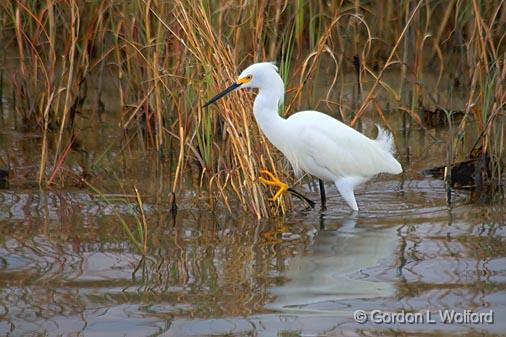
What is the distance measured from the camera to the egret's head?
562cm

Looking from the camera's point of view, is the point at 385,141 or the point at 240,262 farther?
the point at 385,141

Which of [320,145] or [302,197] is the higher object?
[320,145]

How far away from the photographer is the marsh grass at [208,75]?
227 inches

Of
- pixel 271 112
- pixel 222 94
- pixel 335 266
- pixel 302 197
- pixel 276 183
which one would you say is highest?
pixel 222 94

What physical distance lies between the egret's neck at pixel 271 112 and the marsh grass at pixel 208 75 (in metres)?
0.09

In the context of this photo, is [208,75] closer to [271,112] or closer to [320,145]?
[271,112]

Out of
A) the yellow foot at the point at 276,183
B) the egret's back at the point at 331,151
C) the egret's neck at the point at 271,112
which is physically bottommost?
the yellow foot at the point at 276,183

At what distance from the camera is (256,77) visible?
18.7 ft

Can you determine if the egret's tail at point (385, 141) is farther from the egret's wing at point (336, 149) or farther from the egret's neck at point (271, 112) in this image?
the egret's neck at point (271, 112)

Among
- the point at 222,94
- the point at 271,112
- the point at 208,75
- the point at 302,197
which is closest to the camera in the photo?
the point at 222,94

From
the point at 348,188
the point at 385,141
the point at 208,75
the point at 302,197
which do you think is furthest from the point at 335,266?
the point at 385,141

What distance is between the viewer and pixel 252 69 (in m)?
5.68

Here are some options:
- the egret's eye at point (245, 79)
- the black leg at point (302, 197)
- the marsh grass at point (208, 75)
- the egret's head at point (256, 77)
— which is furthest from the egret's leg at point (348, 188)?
the egret's eye at point (245, 79)

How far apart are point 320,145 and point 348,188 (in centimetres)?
30
